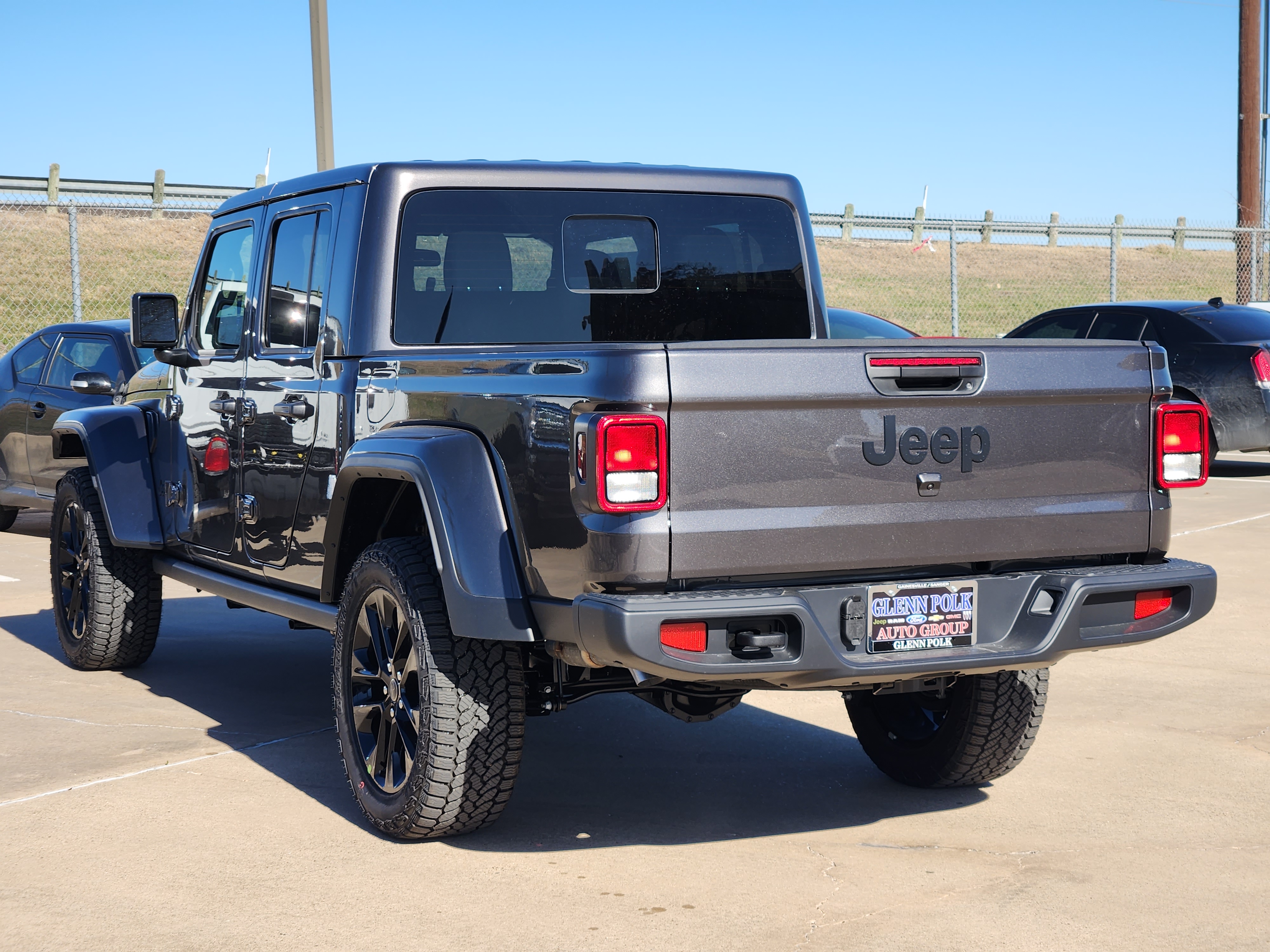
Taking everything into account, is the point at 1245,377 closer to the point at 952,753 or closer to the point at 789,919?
the point at 952,753

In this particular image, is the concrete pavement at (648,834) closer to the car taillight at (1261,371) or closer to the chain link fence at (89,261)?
the car taillight at (1261,371)

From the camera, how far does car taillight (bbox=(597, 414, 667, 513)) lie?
350cm

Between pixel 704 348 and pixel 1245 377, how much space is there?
35.7ft

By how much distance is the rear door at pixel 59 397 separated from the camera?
1050 cm

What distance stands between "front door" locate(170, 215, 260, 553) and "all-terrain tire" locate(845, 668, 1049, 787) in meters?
2.45

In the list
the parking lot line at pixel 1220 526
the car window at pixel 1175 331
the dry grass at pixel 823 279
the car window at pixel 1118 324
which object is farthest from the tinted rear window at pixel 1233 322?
the dry grass at pixel 823 279

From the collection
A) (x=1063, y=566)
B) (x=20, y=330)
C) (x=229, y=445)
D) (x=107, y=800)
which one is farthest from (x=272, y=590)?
(x=20, y=330)

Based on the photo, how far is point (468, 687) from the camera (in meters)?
4.09

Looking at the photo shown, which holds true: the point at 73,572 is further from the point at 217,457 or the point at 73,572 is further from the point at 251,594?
the point at 251,594

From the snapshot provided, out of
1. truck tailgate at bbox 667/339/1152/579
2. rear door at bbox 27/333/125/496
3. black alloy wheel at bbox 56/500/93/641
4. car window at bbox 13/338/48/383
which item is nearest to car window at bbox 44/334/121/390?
rear door at bbox 27/333/125/496

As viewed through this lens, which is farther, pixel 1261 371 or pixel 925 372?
pixel 1261 371

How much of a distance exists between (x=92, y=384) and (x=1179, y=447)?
6.82m

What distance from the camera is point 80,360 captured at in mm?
10695

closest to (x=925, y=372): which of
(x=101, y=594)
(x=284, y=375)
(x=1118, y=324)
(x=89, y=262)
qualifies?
(x=284, y=375)
